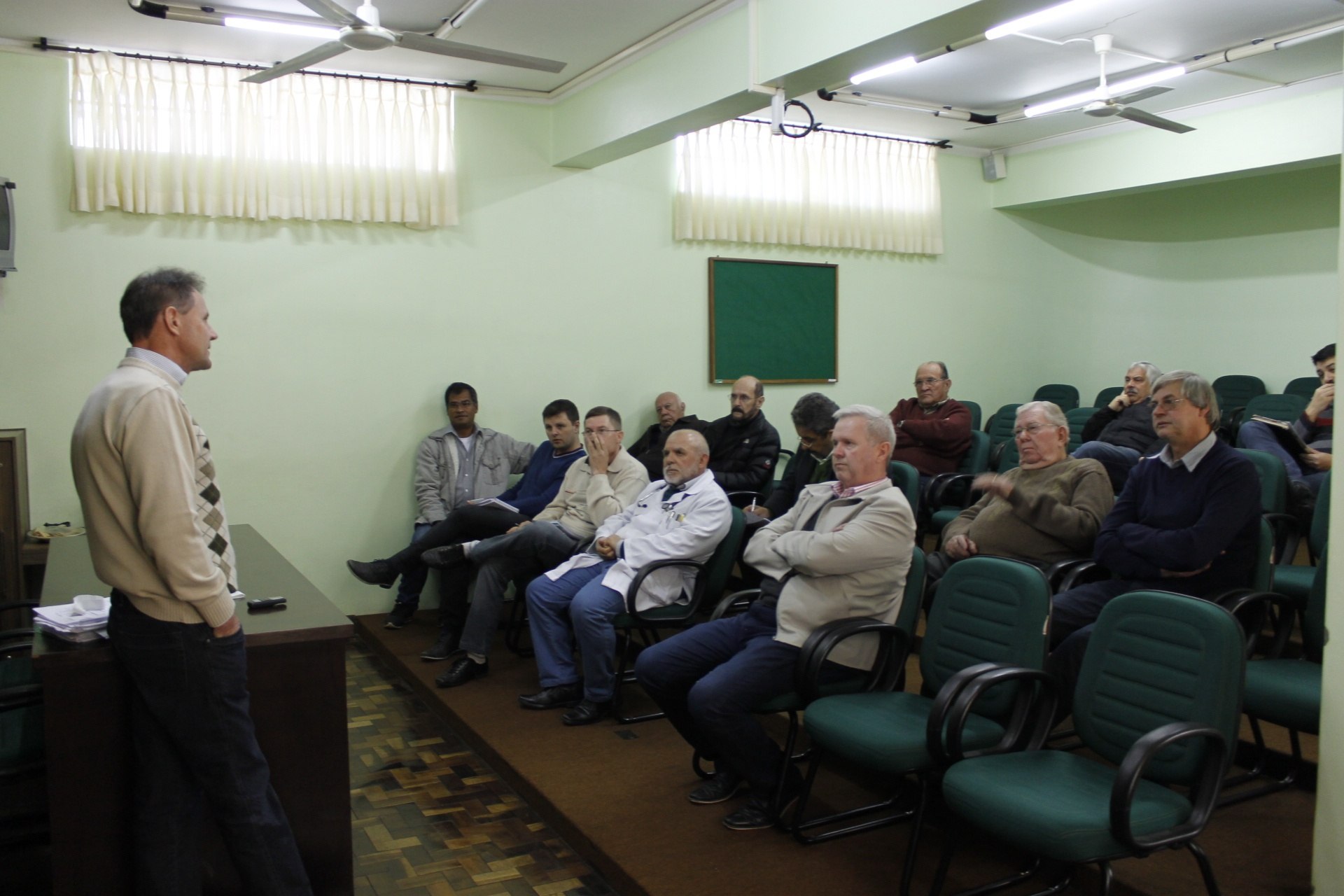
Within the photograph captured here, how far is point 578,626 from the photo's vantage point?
401 centimetres

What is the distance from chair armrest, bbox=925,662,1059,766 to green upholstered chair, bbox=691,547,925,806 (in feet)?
1.23

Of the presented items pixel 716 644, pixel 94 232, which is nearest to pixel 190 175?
pixel 94 232

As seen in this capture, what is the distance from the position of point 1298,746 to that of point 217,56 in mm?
5495

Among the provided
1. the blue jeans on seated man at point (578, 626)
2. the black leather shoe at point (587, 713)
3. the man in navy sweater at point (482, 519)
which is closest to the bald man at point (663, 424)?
the man in navy sweater at point (482, 519)

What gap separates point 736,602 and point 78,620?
205cm

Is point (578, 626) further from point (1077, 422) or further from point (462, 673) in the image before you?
point (1077, 422)

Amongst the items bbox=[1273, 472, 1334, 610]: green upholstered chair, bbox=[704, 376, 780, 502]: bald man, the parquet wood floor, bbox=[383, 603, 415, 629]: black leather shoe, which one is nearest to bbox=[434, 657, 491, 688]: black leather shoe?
the parquet wood floor

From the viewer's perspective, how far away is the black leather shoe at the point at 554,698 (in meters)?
4.14

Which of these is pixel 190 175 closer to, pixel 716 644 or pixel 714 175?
pixel 714 175

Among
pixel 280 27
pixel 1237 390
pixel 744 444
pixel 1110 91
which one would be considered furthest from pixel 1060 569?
pixel 1237 390

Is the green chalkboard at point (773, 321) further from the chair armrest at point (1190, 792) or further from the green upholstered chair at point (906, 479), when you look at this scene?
the chair armrest at point (1190, 792)

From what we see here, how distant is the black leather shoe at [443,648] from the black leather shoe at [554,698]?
2.51 feet

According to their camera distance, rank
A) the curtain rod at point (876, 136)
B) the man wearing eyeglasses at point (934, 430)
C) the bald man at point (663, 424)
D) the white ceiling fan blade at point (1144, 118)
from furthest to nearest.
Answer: the curtain rod at point (876, 136) < the bald man at point (663, 424) < the man wearing eyeglasses at point (934, 430) < the white ceiling fan blade at point (1144, 118)

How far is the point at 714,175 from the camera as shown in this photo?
652cm
